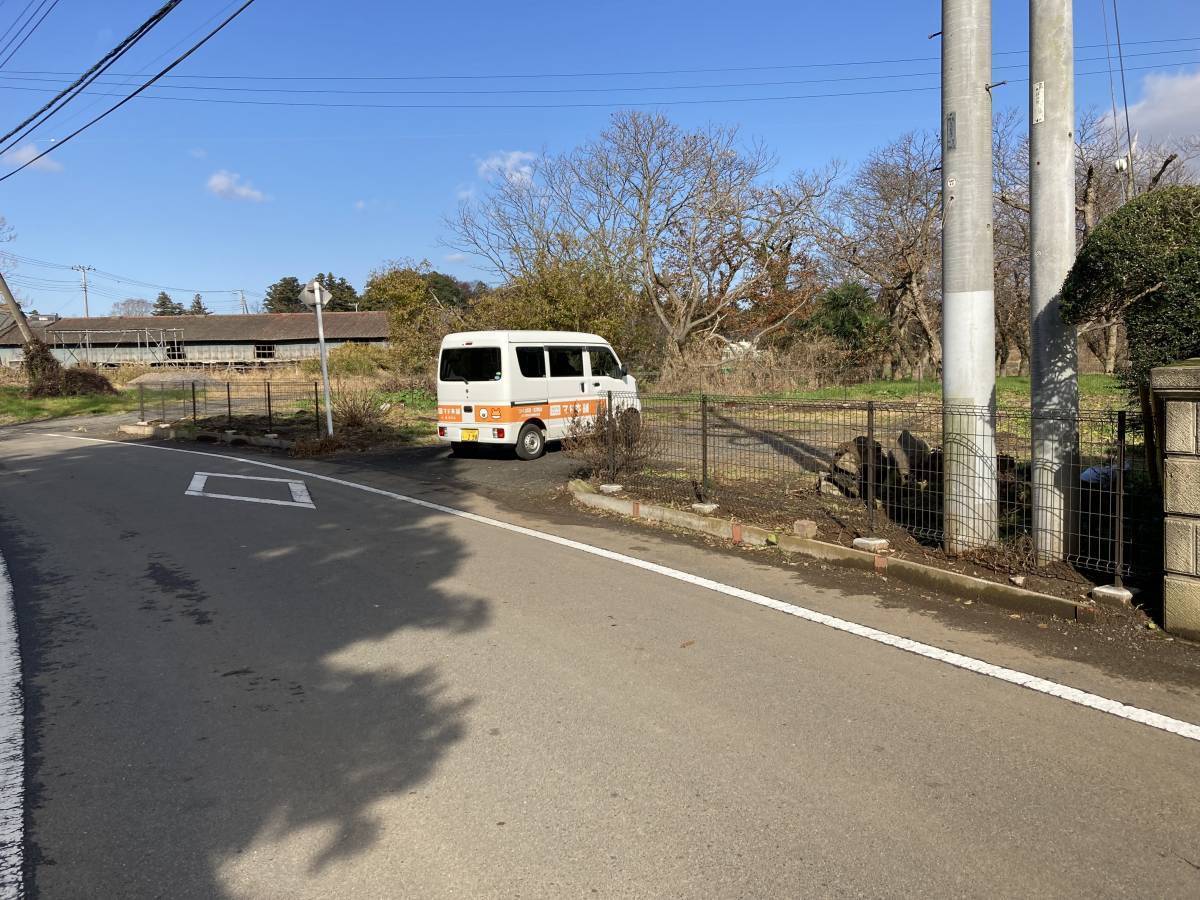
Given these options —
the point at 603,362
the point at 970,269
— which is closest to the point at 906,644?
the point at 970,269

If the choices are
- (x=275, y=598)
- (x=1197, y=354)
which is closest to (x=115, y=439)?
(x=275, y=598)

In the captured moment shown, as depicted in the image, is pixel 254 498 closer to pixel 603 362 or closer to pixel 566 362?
pixel 566 362

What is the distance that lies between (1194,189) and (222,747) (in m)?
6.44

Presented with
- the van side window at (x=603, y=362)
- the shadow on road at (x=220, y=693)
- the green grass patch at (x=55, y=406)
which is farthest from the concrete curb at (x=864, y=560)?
the green grass patch at (x=55, y=406)

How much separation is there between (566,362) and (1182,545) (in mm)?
11138

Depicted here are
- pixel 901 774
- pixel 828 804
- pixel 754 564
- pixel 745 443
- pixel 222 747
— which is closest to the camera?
pixel 828 804

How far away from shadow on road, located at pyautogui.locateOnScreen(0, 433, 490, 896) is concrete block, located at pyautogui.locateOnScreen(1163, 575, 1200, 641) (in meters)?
4.27

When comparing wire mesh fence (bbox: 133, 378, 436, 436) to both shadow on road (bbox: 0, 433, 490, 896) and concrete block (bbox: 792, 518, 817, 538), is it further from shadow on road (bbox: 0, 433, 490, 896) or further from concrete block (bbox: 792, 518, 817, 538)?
concrete block (bbox: 792, 518, 817, 538)

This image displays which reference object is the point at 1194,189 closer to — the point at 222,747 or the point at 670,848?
the point at 670,848

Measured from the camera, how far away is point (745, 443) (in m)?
13.8

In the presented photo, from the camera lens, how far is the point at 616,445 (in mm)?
10992

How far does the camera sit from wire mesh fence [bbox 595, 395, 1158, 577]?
6.39 m

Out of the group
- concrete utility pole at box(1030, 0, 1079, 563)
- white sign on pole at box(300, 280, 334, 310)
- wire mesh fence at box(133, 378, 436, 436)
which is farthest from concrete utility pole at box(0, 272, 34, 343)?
concrete utility pole at box(1030, 0, 1079, 563)

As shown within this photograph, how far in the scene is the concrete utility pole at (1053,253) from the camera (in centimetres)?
631
